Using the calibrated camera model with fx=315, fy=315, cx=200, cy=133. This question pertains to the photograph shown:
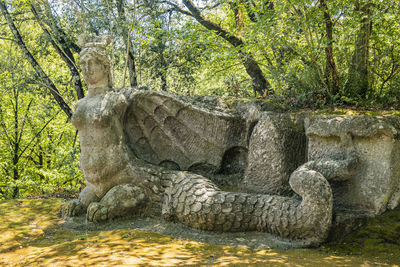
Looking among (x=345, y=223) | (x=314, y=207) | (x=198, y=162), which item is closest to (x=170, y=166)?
(x=198, y=162)

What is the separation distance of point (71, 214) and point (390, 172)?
12.8 ft

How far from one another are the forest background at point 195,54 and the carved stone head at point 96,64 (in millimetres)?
1678

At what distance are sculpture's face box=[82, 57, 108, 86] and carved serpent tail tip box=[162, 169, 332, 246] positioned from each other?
1.76 meters

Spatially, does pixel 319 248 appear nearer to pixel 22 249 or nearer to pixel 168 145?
pixel 168 145

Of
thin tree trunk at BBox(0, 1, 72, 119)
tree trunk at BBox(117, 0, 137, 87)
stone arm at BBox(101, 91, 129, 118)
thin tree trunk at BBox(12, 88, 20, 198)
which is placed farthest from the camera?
thin tree trunk at BBox(12, 88, 20, 198)

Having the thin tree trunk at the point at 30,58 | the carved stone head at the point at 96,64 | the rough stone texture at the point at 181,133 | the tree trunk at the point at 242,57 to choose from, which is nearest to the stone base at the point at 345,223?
the rough stone texture at the point at 181,133

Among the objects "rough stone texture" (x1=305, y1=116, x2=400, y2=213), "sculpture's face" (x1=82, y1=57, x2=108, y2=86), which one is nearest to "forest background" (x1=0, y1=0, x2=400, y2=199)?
"rough stone texture" (x1=305, y1=116, x2=400, y2=213)

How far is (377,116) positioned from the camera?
322 cm

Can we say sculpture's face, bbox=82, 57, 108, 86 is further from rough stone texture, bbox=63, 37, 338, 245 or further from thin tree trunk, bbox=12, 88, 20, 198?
thin tree trunk, bbox=12, 88, 20, 198

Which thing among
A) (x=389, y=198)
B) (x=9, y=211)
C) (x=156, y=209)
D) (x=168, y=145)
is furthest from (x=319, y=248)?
(x=9, y=211)

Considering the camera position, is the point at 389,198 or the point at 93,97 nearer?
the point at 389,198

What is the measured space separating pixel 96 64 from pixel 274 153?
2.65m

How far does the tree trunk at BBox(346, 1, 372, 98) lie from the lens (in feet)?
15.4

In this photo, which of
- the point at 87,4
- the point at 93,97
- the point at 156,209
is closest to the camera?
the point at 156,209
